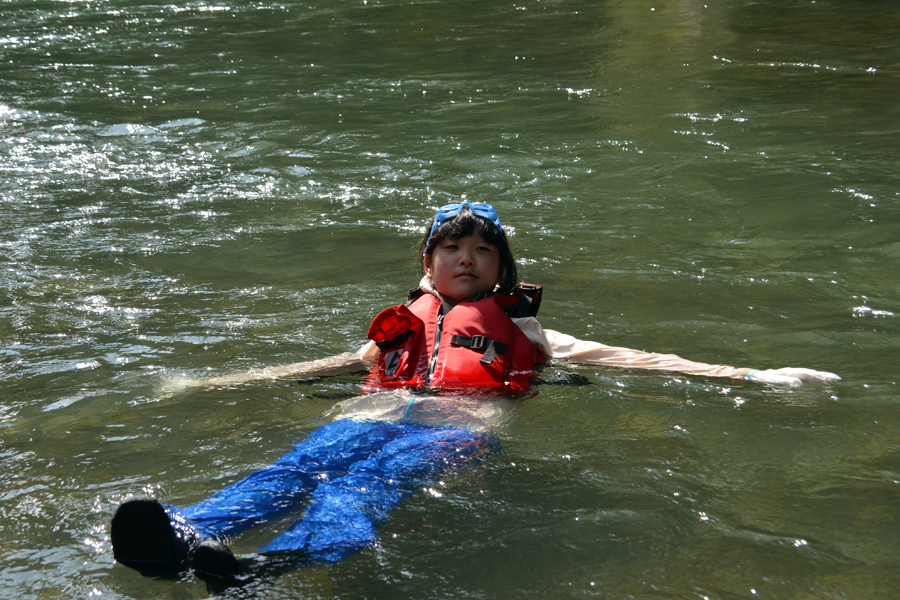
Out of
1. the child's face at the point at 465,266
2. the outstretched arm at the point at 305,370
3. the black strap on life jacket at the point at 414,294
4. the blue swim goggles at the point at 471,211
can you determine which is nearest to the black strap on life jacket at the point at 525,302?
the child's face at the point at 465,266

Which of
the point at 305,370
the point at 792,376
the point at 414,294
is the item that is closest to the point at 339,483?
the point at 305,370

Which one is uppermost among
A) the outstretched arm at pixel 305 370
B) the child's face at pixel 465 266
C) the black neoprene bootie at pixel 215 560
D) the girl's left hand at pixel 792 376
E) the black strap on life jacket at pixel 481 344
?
the child's face at pixel 465 266

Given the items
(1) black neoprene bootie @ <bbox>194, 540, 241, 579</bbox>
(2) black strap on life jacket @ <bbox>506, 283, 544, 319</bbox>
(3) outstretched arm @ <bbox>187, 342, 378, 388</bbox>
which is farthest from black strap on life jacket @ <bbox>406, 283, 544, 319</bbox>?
(1) black neoprene bootie @ <bbox>194, 540, 241, 579</bbox>

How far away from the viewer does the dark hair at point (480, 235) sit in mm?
5088

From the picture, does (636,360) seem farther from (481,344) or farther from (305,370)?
(305,370)

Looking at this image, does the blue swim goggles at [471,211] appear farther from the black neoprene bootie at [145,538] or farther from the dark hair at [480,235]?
the black neoprene bootie at [145,538]

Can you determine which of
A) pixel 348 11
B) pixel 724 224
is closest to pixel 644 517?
pixel 724 224

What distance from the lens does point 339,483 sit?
12.3 ft

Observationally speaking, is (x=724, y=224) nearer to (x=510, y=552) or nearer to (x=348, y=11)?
(x=510, y=552)

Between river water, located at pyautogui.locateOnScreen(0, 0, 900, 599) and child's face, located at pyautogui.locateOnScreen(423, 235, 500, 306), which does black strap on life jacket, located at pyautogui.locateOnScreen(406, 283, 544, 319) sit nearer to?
child's face, located at pyautogui.locateOnScreen(423, 235, 500, 306)

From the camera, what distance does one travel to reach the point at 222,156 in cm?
1026

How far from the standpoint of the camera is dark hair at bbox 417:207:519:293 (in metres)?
5.09

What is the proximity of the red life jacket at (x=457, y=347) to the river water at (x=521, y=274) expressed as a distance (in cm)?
23

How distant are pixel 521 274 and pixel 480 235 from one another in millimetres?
1822
